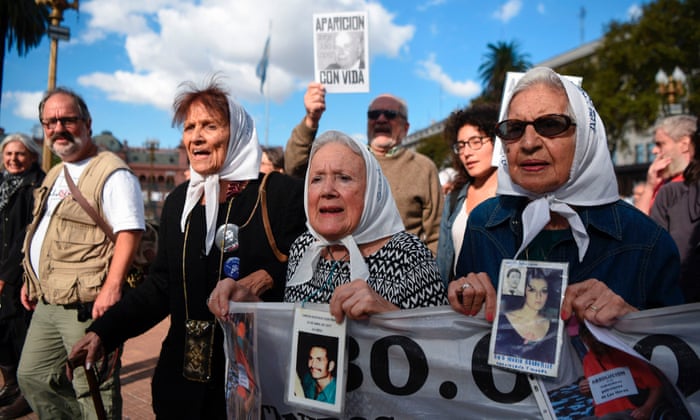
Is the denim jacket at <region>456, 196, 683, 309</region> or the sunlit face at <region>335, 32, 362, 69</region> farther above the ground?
the sunlit face at <region>335, 32, 362, 69</region>

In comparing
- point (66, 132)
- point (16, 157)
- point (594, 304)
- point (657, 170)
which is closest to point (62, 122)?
point (66, 132)

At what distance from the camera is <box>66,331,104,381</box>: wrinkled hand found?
2654 millimetres

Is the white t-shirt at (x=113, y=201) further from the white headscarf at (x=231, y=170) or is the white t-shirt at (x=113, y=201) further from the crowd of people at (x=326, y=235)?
the white headscarf at (x=231, y=170)

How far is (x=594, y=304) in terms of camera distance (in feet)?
5.15

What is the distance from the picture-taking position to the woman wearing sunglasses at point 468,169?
378cm

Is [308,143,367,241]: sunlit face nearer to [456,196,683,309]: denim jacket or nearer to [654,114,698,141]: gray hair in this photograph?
[456,196,683,309]: denim jacket

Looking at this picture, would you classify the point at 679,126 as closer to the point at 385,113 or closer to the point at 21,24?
the point at 385,113

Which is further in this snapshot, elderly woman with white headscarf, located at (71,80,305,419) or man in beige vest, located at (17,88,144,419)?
man in beige vest, located at (17,88,144,419)

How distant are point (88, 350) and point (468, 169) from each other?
2.74 metres

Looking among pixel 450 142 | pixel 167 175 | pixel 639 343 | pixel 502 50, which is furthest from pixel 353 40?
pixel 167 175

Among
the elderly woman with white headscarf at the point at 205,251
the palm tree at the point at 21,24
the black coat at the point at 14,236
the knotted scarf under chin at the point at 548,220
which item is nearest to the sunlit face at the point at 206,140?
the elderly woman with white headscarf at the point at 205,251

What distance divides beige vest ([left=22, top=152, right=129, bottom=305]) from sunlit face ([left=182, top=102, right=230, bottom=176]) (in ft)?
3.74

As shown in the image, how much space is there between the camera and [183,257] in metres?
2.74

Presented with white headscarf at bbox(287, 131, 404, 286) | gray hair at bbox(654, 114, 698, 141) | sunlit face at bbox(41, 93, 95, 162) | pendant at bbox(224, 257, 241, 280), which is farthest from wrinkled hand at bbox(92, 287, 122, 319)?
gray hair at bbox(654, 114, 698, 141)
